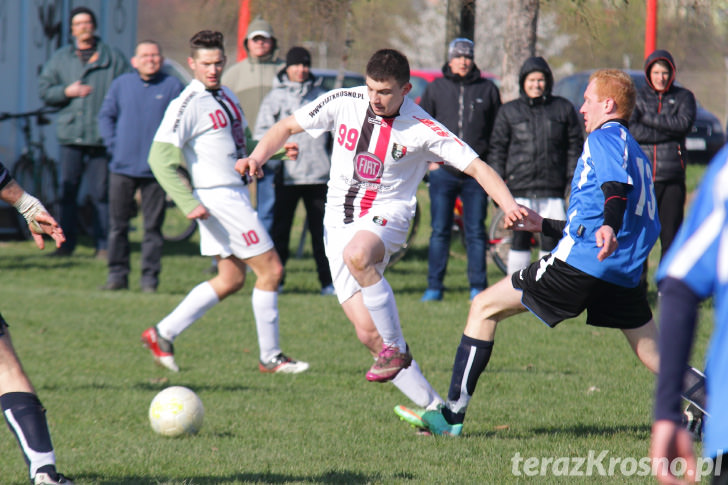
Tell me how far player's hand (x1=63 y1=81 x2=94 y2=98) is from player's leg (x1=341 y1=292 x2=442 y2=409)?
6525 mm

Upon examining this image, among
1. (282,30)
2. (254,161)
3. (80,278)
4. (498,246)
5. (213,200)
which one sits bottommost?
(80,278)

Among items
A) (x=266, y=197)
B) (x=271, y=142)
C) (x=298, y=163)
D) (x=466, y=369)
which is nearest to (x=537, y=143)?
(x=298, y=163)

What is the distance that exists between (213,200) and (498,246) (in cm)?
490

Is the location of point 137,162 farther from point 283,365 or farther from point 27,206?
point 27,206

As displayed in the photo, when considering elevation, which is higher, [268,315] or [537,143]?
[537,143]

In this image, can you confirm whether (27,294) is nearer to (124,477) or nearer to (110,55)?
(110,55)

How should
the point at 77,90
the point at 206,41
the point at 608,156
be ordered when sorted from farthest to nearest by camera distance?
1. the point at 77,90
2. the point at 206,41
3. the point at 608,156

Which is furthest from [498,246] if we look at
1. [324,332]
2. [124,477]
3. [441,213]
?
[124,477]

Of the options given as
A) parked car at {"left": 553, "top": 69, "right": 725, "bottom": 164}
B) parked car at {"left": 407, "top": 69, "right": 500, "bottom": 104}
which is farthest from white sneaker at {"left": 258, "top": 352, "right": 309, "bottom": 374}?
parked car at {"left": 553, "top": 69, "right": 725, "bottom": 164}

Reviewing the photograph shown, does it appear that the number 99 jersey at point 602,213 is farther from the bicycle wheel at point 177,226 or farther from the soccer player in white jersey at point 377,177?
the bicycle wheel at point 177,226

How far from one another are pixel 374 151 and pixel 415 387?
52.7 inches

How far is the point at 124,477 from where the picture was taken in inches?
183

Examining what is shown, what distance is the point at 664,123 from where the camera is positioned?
8938mm

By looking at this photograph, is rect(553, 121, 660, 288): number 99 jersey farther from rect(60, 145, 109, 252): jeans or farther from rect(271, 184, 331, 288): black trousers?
rect(60, 145, 109, 252): jeans
